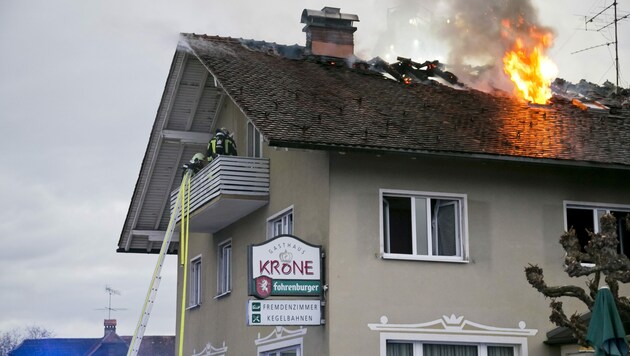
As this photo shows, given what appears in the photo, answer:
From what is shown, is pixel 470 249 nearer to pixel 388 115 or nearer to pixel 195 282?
pixel 388 115

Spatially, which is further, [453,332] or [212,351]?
[212,351]

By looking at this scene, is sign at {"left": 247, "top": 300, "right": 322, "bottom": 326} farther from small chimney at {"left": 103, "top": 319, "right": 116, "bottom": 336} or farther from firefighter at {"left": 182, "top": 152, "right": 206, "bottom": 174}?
small chimney at {"left": 103, "top": 319, "right": 116, "bottom": 336}

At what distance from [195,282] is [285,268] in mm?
9457

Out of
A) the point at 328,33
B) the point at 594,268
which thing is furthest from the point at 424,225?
the point at 328,33

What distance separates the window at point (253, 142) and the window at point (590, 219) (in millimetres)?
6675

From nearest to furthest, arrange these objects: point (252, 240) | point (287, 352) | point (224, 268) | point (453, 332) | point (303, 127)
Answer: point (303, 127)
point (453, 332)
point (287, 352)
point (252, 240)
point (224, 268)

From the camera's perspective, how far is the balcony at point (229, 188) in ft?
75.4

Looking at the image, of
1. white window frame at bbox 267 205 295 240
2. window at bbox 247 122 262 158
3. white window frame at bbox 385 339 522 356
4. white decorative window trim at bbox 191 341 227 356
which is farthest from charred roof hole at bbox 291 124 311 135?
white decorative window trim at bbox 191 341 227 356

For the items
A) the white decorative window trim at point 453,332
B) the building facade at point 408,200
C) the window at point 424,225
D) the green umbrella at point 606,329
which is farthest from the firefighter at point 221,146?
the green umbrella at point 606,329

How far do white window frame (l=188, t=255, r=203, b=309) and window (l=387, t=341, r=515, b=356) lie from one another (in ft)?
28.7

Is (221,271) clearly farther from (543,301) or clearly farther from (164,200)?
(543,301)

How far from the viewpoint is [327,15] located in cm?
2761

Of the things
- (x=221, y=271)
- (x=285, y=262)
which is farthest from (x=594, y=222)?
(x=221, y=271)

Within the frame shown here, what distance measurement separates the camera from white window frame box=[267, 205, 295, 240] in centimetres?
2275
